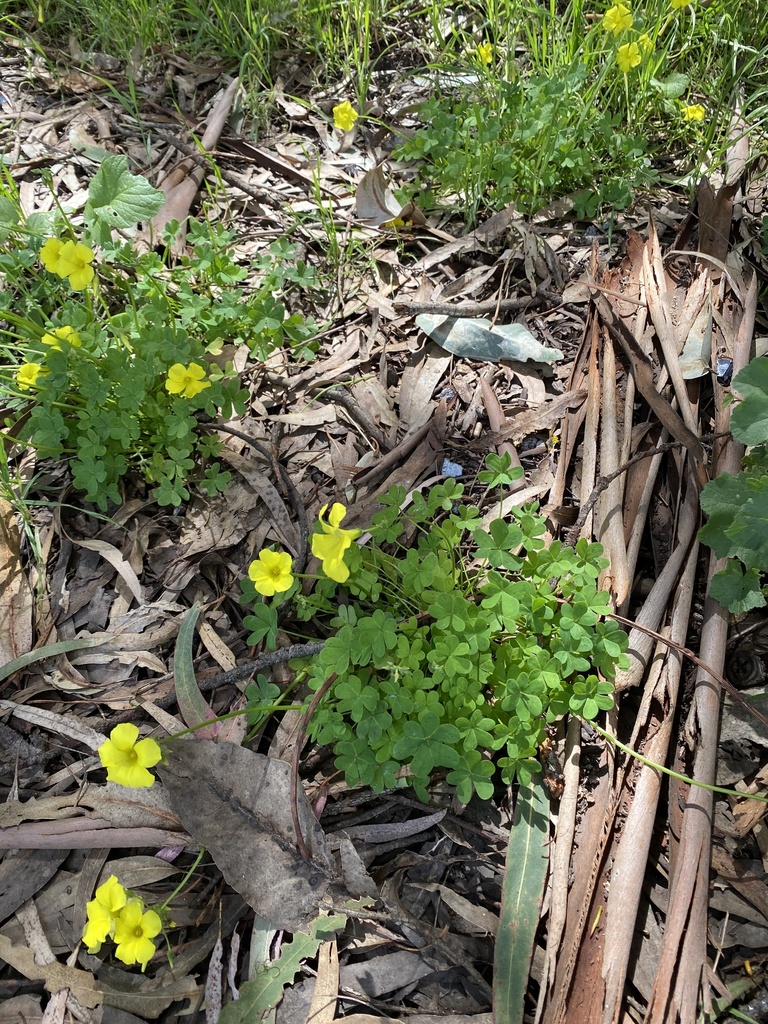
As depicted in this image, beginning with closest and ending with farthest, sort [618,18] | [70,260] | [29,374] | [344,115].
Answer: [70,260], [29,374], [618,18], [344,115]

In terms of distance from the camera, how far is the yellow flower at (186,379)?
223 centimetres

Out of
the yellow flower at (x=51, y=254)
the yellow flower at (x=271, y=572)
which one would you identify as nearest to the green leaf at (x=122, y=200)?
the yellow flower at (x=51, y=254)

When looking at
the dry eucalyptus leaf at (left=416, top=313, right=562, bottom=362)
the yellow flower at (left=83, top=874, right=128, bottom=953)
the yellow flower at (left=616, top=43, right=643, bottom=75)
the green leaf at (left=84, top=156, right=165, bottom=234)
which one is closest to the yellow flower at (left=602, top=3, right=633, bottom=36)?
the yellow flower at (left=616, top=43, right=643, bottom=75)

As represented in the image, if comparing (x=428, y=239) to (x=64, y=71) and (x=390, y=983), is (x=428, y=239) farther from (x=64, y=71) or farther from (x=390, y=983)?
(x=390, y=983)

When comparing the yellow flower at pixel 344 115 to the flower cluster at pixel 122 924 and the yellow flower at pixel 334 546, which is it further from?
the flower cluster at pixel 122 924

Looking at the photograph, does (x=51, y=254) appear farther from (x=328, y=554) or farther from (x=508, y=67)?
(x=508, y=67)

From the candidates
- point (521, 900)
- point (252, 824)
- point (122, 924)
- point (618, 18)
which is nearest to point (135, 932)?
point (122, 924)

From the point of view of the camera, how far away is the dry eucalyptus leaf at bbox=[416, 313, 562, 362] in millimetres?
2588

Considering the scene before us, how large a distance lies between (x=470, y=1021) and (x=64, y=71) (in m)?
4.51

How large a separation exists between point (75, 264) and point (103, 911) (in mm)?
1880

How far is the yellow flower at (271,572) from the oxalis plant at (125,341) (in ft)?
2.09

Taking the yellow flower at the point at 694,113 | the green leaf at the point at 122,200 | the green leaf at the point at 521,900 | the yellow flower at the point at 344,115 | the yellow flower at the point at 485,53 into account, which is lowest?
the green leaf at the point at 521,900

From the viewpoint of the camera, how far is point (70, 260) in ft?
7.32

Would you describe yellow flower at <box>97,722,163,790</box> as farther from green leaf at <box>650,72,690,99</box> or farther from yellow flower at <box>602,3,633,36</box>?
green leaf at <box>650,72,690,99</box>
